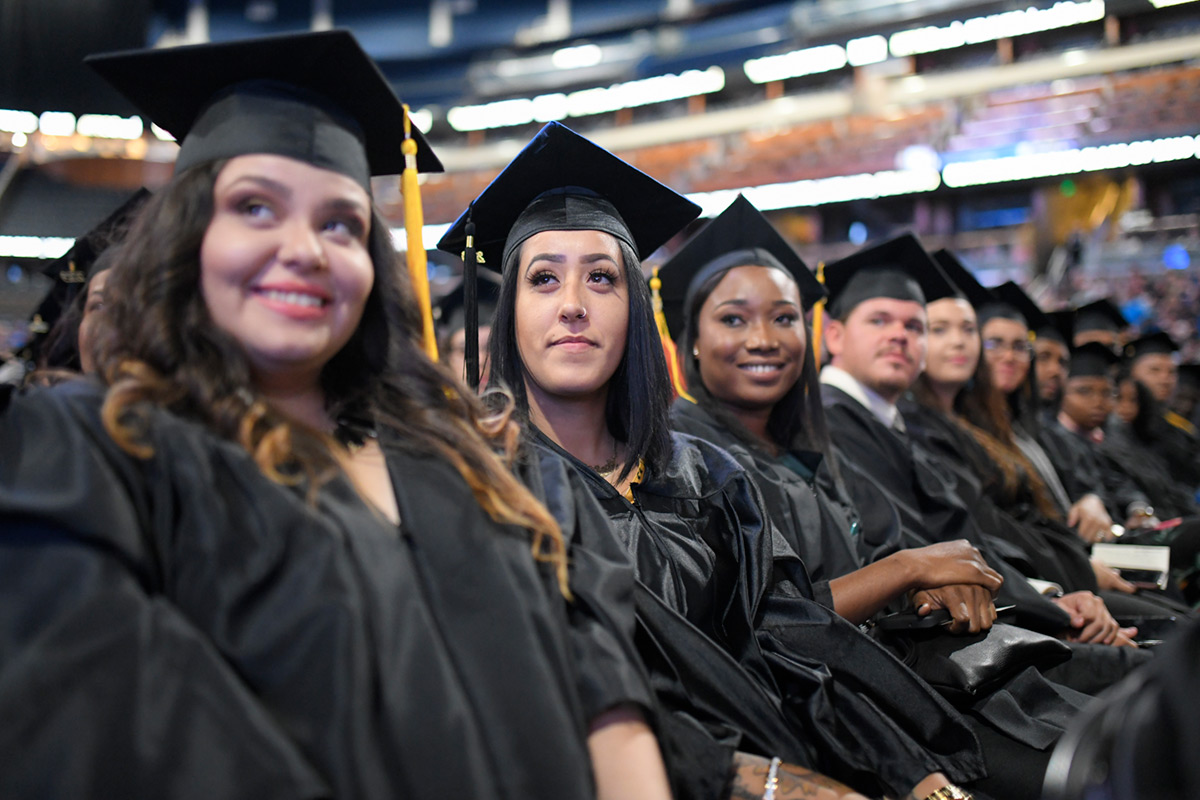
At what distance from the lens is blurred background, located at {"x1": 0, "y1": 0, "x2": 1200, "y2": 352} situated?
60.6 feet

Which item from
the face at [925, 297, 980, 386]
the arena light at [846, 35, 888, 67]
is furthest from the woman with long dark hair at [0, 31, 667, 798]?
the arena light at [846, 35, 888, 67]

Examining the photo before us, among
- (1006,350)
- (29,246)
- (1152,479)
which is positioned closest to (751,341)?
(1006,350)

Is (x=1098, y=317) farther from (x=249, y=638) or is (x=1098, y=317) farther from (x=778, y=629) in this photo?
(x=249, y=638)

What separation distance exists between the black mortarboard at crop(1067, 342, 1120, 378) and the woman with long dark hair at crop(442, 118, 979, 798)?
4878mm

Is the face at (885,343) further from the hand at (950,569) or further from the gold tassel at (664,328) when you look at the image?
the hand at (950,569)

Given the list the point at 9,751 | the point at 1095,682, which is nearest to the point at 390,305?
the point at 9,751

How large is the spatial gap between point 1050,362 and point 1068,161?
1672cm

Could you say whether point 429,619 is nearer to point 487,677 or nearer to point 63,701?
point 487,677

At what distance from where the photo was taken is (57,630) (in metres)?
0.93

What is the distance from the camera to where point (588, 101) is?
2630 centimetres

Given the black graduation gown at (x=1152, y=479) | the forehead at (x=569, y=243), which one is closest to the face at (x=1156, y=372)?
the black graduation gown at (x=1152, y=479)

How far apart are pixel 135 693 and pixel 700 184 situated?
24450 millimetres

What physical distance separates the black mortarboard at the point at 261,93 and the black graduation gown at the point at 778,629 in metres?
0.82

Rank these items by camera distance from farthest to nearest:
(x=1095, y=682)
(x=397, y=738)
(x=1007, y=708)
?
(x=1095, y=682), (x=1007, y=708), (x=397, y=738)
